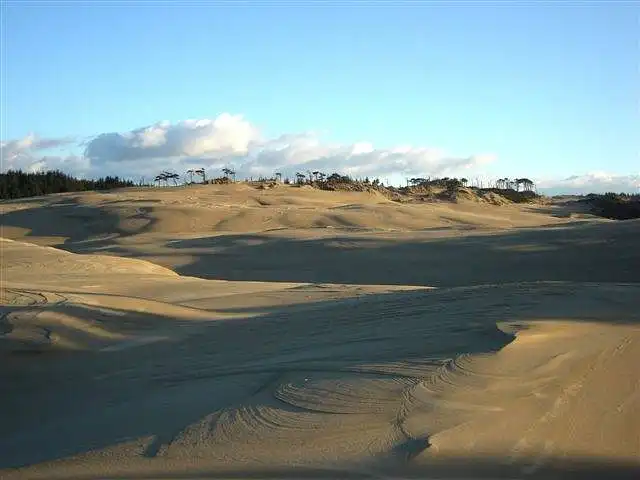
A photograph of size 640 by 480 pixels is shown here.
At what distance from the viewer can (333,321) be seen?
624 cm

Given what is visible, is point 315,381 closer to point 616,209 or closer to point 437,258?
point 437,258

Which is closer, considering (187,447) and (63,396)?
(187,447)

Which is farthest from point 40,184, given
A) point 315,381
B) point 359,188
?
point 315,381

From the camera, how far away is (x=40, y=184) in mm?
48844

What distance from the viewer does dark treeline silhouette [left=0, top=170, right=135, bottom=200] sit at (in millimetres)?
47781

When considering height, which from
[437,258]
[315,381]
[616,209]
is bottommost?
[315,381]

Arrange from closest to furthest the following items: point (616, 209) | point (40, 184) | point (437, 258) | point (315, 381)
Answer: point (315, 381) → point (437, 258) → point (616, 209) → point (40, 184)

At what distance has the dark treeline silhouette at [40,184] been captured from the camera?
47.8 metres

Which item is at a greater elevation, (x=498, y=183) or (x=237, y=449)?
(x=498, y=183)

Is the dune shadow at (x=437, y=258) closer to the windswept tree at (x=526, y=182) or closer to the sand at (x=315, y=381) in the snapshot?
the sand at (x=315, y=381)

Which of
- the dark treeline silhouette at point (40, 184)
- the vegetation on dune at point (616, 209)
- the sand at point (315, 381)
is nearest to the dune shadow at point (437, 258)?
the sand at point (315, 381)

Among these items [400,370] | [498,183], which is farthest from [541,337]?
[498,183]

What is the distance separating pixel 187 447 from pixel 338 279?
9.68m

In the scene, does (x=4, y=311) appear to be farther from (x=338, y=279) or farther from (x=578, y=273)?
(x=578, y=273)
